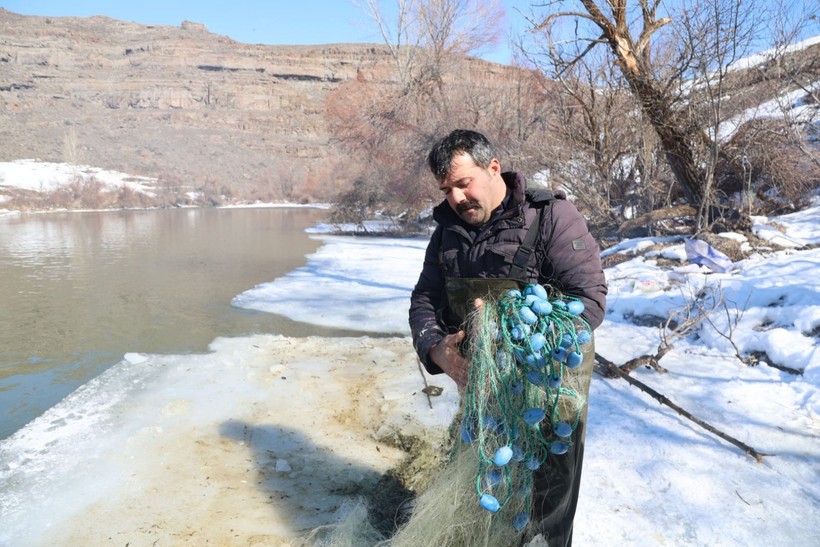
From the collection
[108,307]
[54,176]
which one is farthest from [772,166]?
[54,176]

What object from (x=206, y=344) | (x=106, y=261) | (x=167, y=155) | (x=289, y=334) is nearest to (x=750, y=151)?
(x=289, y=334)

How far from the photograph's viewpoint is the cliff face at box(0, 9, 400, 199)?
7081cm

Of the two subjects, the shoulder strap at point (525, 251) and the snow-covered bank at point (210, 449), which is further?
the snow-covered bank at point (210, 449)

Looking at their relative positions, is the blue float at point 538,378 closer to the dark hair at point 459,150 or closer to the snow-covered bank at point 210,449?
the dark hair at point 459,150

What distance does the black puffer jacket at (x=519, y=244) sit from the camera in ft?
6.24

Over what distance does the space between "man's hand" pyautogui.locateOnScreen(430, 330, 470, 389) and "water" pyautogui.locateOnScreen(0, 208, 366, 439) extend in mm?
4159

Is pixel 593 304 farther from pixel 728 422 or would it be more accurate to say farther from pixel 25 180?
pixel 25 180

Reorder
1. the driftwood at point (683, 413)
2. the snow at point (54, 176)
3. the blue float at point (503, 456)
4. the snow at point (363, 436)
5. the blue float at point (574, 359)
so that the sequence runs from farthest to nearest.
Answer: the snow at point (54, 176)
the driftwood at point (683, 413)
the snow at point (363, 436)
the blue float at point (503, 456)
the blue float at point (574, 359)

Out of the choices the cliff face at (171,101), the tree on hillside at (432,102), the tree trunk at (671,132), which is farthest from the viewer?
the cliff face at (171,101)

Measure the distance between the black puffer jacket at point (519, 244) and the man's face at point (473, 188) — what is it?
1.8 inches

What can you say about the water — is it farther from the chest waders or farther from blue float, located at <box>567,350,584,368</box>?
blue float, located at <box>567,350,584,368</box>

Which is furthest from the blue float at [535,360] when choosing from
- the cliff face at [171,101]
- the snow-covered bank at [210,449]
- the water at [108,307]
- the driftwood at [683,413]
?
the cliff face at [171,101]

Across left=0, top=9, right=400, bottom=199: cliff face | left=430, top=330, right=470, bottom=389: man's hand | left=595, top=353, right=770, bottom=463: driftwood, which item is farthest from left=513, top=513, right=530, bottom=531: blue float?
left=0, top=9, right=400, bottom=199: cliff face

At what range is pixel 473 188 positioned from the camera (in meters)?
1.96
